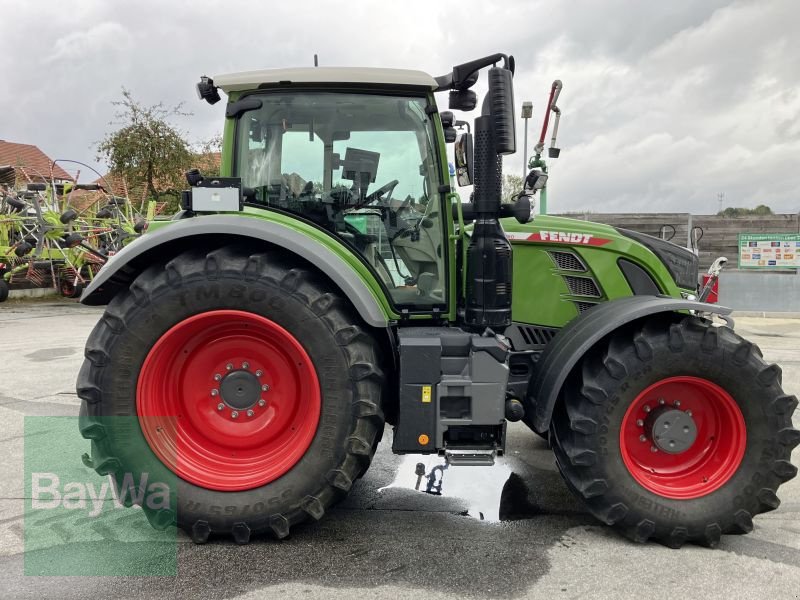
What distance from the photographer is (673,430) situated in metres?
3.03

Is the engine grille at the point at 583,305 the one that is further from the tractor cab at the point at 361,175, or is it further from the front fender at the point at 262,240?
the front fender at the point at 262,240

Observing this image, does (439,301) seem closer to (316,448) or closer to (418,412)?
(418,412)

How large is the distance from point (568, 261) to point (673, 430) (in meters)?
1.16

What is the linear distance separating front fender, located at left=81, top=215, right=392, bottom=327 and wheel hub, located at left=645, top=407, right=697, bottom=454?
1479 millimetres

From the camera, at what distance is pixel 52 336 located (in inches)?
378

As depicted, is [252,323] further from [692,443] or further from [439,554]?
[692,443]

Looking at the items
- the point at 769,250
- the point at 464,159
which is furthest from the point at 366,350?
the point at 769,250

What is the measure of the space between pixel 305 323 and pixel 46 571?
1616 mm

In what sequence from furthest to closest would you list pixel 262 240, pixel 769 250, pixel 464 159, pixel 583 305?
pixel 769 250 → pixel 583 305 → pixel 464 159 → pixel 262 240

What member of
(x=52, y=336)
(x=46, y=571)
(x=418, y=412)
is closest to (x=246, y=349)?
(x=418, y=412)

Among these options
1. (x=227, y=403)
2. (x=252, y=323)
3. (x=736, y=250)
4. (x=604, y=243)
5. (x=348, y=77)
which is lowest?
(x=227, y=403)

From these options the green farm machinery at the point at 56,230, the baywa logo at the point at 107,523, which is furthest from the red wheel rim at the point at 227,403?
the green farm machinery at the point at 56,230

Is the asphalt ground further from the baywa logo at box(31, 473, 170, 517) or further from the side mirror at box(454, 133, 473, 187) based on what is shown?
the side mirror at box(454, 133, 473, 187)

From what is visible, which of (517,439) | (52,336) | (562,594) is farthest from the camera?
(52,336)
